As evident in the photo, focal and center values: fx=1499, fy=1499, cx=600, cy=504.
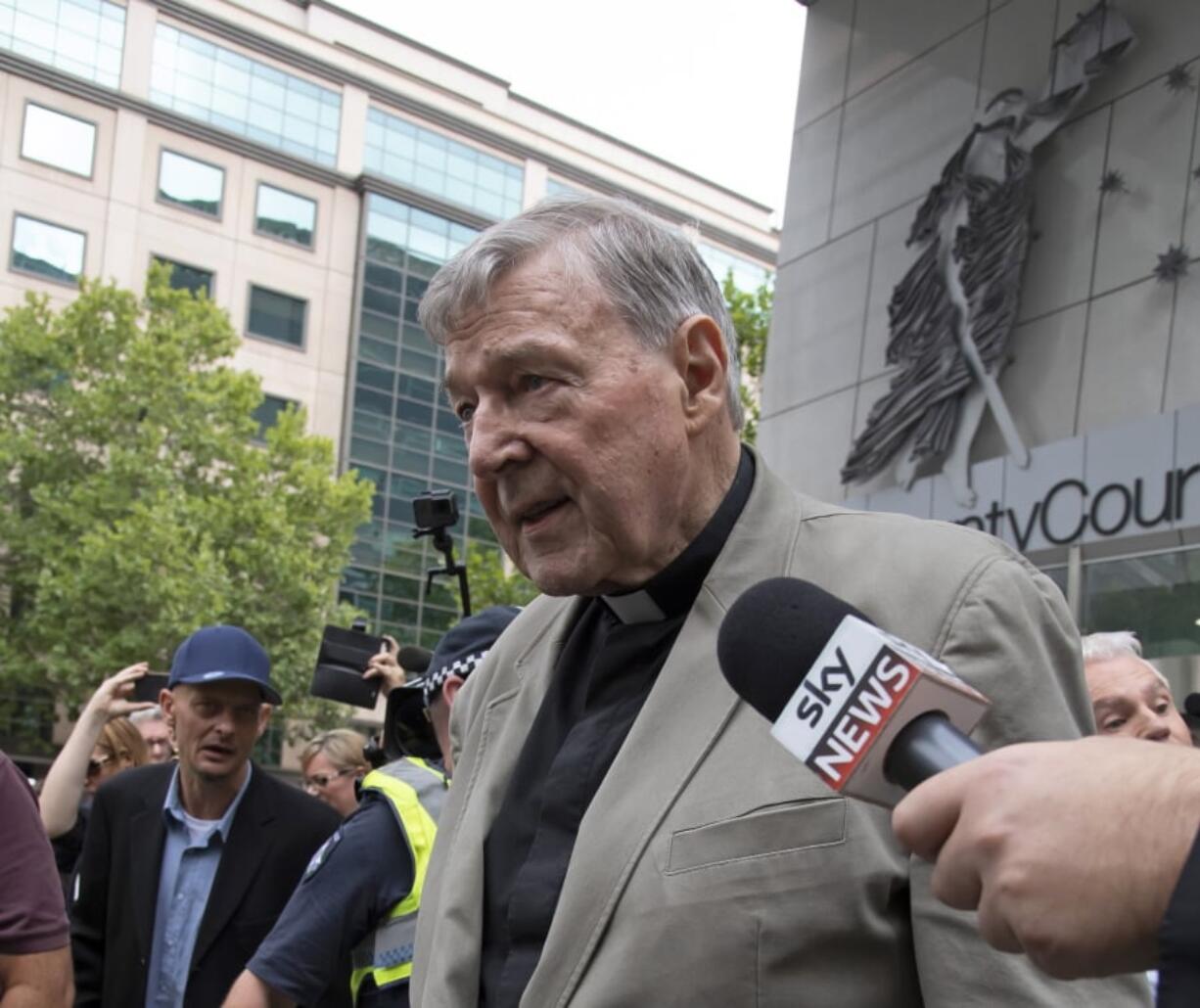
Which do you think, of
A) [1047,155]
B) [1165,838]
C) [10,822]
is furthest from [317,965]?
[1047,155]

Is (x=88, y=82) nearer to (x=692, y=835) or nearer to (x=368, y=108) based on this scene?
(x=368, y=108)

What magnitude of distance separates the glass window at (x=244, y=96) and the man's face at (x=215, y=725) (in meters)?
37.5

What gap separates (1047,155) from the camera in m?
12.3

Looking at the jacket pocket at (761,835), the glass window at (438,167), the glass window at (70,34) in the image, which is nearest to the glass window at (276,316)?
the glass window at (438,167)

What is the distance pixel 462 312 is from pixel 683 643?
61cm

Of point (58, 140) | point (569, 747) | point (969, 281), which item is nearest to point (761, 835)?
point (569, 747)

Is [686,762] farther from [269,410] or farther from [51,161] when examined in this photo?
[269,410]

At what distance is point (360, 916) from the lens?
3.67 meters

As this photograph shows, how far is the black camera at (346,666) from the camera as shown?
571cm

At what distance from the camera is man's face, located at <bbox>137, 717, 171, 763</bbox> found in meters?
7.10

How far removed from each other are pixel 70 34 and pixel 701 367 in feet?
132

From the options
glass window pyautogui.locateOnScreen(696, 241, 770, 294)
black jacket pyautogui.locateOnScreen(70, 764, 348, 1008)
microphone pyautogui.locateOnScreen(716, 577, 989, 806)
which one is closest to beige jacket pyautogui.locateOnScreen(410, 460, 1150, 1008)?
microphone pyautogui.locateOnScreen(716, 577, 989, 806)

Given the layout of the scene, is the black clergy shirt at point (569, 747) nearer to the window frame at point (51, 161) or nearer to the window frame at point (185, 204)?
the window frame at point (51, 161)

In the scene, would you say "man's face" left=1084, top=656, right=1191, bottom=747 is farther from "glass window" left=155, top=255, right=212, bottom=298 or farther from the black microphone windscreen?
Result: "glass window" left=155, top=255, right=212, bottom=298
